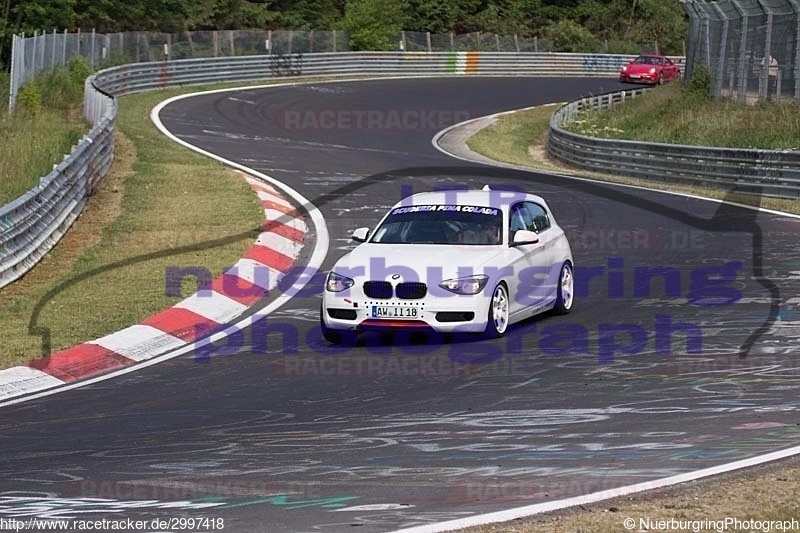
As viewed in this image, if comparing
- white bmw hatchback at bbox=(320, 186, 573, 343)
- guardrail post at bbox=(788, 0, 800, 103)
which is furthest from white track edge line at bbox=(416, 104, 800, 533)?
guardrail post at bbox=(788, 0, 800, 103)

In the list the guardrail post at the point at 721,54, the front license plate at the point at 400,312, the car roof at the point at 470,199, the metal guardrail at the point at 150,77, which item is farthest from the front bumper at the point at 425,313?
the guardrail post at the point at 721,54

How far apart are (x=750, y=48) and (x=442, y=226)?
23056 mm

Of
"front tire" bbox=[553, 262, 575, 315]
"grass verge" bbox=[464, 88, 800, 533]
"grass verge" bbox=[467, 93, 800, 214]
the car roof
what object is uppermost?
the car roof

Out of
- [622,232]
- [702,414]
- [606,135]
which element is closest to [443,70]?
[606,135]

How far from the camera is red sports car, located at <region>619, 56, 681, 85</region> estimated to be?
61.6 m

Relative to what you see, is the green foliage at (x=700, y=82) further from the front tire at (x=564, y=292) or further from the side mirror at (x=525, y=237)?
the side mirror at (x=525, y=237)

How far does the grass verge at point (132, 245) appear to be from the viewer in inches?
523

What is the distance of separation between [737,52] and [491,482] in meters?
30.1

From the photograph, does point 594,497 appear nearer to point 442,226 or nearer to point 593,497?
point 593,497

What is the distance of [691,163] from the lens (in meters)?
26.3

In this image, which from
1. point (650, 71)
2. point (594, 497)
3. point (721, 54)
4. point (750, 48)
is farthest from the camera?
point (650, 71)

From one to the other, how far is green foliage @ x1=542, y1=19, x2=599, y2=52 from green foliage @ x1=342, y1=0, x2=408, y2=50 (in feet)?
52.8

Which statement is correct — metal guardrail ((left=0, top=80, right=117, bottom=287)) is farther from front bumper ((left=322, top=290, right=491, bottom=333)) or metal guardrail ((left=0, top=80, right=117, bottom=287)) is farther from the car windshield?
front bumper ((left=322, top=290, right=491, bottom=333))

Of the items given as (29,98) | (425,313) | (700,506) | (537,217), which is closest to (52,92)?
(29,98)
